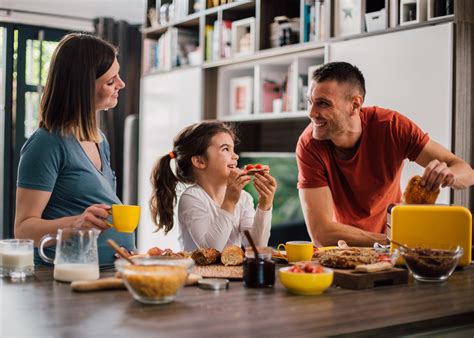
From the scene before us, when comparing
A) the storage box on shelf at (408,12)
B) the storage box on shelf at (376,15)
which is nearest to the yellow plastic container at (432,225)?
the storage box on shelf at (408,12)

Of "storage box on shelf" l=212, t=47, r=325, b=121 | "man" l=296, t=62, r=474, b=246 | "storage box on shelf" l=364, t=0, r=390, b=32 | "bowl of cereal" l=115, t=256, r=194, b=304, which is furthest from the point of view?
"storage box on shelf" l=212, t=47, r=325, b=121

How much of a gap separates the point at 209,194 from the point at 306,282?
113 centimetres

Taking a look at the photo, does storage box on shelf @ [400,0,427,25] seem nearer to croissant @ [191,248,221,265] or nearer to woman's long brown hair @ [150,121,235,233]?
woman's long brown hair @ [150,121,235,233]

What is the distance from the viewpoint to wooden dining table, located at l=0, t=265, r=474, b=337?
1288 mm

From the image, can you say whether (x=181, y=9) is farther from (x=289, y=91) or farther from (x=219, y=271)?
(x=219, y=271)

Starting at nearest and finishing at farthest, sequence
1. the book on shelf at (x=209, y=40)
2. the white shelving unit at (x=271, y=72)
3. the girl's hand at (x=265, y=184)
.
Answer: the girl's hand at (x=265, y=184)
the white shelving unit at (x=271, y=72)
the book on shelf at (x=209, y=40)

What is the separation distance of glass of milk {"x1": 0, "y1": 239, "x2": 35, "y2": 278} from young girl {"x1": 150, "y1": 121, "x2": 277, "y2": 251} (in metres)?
0.80

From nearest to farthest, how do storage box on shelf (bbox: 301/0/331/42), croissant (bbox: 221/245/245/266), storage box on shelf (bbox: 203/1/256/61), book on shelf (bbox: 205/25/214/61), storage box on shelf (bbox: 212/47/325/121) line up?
croissant (bbox: 221/245/245/266) → storage box on shelf (bbox: 301/0/331/42) → storage box on shelf (bbox: 212/47/325/121) → storage box on shelf (bbox: 203/1/256/61) → book on shelf (bbox: 205/25/214/61)

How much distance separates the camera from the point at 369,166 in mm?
2980

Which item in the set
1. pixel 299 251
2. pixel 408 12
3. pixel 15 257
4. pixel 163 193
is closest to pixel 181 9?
pixel 408 12

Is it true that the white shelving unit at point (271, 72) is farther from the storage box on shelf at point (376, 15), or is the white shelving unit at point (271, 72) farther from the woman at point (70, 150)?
the woman at point (70, 150)

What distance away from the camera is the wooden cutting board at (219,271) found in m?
1.83

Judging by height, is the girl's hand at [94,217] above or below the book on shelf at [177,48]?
below

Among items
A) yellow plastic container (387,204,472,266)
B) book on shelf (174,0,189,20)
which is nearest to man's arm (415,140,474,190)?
yellow plastic container (387,204,472,266)
